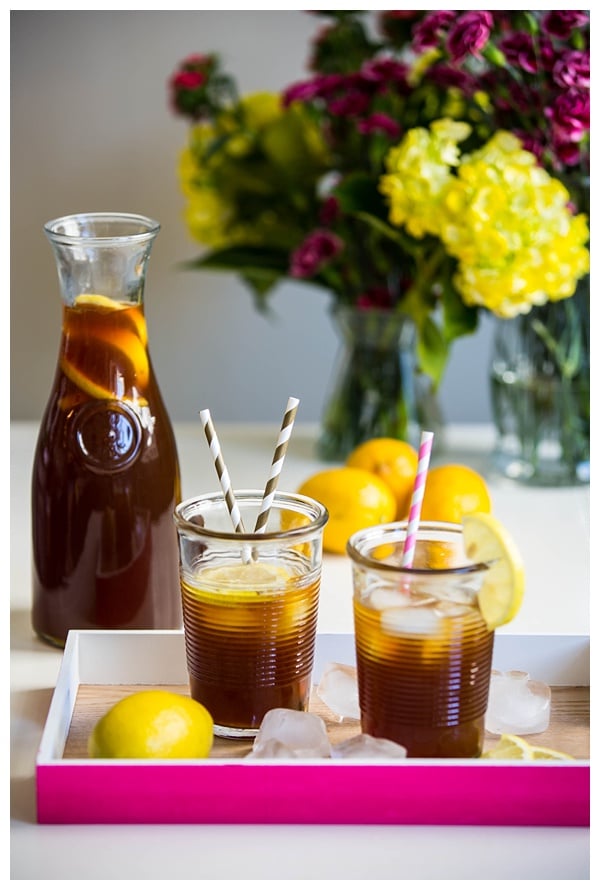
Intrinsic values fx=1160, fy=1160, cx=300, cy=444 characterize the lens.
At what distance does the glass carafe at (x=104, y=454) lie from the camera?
106cm

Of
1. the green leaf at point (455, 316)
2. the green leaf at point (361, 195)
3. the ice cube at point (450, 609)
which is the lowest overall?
the ice cube at point (450, 609)

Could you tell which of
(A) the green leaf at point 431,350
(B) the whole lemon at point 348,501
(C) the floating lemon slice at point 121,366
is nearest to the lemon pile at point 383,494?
(B) the whole lemon at point 348,501

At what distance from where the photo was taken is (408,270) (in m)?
1.67

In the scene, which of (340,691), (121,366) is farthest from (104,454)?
(340,691)

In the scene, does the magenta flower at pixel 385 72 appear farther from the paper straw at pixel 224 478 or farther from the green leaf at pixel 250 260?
the paper straw at pixel 224 478

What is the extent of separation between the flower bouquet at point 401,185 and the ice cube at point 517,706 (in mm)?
607

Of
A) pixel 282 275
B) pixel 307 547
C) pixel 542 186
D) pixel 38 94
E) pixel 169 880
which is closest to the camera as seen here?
pixel 169 880

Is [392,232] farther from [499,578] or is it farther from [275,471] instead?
[499,578]

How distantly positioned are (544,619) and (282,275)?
761 mm

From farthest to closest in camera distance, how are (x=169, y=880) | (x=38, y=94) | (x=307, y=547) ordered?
(x=38, y=94), (x=307, y=547), (x=169, y=880)

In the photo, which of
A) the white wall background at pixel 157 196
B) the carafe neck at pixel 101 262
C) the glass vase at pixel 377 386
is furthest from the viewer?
the white wall background at pixel 157 196

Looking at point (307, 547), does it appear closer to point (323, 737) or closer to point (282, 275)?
point (323, 737)

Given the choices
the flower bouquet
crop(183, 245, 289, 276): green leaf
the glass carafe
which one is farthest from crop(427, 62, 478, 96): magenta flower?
the glass carafe

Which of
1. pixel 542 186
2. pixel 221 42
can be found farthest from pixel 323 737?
pixel 221 42
